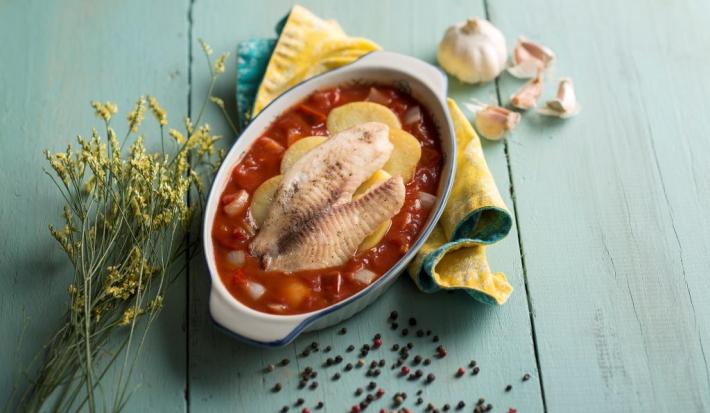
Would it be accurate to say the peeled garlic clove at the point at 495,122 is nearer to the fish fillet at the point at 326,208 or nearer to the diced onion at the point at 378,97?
the diced onion at the point at 378,97

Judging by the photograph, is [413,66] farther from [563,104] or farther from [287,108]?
[563,104]

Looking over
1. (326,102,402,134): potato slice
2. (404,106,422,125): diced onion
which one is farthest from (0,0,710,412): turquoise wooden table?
(326,102,402,134): potato slice

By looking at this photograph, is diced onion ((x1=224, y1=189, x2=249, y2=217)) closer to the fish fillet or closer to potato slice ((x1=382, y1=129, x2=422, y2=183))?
the fish fillet

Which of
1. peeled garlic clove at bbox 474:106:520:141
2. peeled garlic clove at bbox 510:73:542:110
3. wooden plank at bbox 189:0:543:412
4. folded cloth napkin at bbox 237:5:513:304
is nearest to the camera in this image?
wooden plank at bbox 189:0:543:412

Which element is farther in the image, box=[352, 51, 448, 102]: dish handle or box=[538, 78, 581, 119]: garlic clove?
box=[538, 78, 581, 119]: garlic clove

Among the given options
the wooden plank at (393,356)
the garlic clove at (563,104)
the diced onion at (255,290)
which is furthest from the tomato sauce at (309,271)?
the garlic clove at (563,104)

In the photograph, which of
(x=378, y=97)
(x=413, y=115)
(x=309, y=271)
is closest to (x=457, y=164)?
(x=413, y=115)

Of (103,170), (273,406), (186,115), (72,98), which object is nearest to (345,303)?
(273,406)
